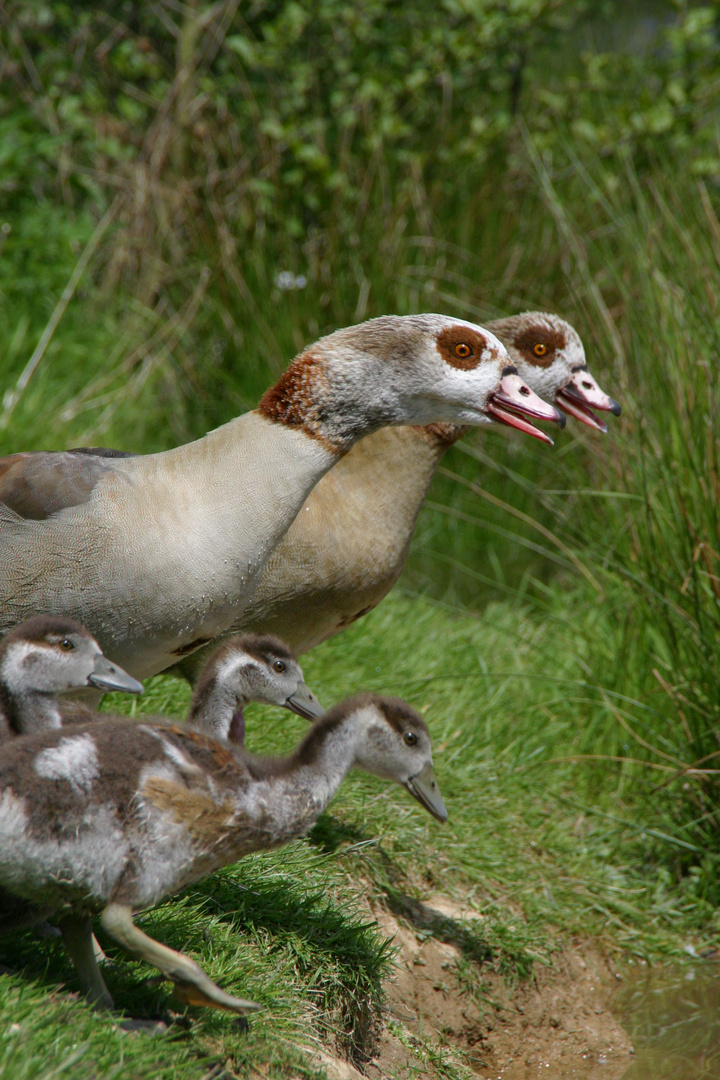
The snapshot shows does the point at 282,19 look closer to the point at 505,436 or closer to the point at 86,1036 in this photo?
the point at 505,436

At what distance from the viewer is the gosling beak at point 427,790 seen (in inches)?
133

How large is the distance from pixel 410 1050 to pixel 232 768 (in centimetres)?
122

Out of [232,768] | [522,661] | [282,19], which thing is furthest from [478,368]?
[282,19]

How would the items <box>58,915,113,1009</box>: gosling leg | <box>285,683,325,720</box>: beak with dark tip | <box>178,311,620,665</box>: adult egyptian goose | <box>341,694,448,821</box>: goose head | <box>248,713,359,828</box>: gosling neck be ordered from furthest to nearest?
<box>178,311,620,665</box>: adult egyptian goose < <box>285,683,325,720</box>: beak with dark tip < <box>341,694,448,821</box>: goose head < <box>248,713,359,828</box>: gosling neck < <box>58,915,113,1009</box>: gosling leg

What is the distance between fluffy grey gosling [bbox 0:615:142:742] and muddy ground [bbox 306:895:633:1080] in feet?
4.56

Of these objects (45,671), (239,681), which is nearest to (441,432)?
(239,681)

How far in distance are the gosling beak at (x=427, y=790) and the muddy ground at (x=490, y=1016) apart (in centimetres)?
48

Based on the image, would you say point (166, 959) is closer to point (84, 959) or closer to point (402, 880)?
point (84, 959)

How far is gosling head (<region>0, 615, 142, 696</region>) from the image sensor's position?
2861 millimetres

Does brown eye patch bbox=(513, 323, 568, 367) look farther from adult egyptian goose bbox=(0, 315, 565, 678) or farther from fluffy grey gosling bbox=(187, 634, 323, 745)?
fluffy grey gosling bbox=(187, 634, 323, 745)

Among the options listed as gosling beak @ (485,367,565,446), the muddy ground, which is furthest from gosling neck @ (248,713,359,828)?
gosling beak @ (485,367,565,446)

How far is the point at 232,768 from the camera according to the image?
2.88 m

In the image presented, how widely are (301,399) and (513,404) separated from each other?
0.70m

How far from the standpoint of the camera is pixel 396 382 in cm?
352
